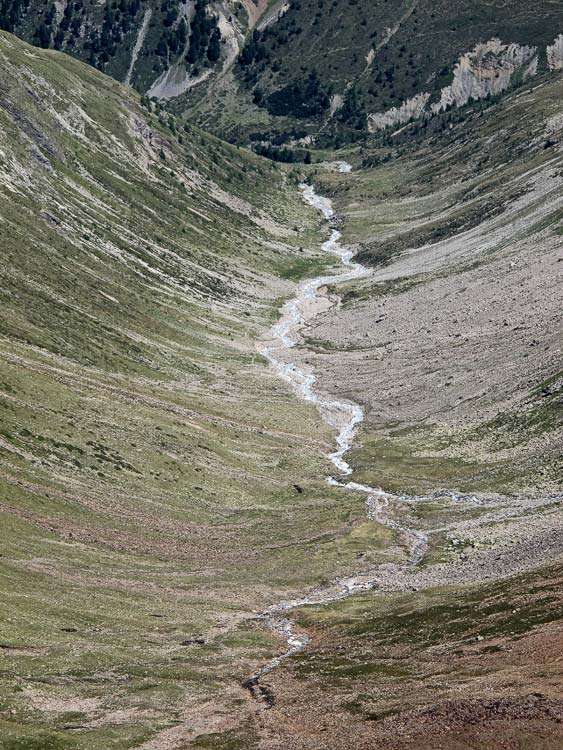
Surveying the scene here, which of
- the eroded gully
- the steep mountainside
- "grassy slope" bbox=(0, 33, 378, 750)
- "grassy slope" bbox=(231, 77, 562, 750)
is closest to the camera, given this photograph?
"grassy slope" bbox=(231, 77, 562, 750)

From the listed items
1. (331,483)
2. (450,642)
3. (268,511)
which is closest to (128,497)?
(268,511)

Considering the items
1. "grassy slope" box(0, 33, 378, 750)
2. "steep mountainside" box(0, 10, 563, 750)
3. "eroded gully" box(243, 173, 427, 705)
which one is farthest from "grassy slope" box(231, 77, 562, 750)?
"grassy slope" box(0, 33, 378, 750)

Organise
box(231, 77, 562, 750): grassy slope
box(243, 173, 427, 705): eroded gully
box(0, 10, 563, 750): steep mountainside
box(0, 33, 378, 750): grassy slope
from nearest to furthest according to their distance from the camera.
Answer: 1. box(231, 77, 562, 750): grassy slope
2. box(0, 10, 563, 750): steep mountainside
3. box(0, 33, 378, 750): grassy slope
4. box(243, 173, 427, 705): eroded gully

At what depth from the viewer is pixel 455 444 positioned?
13250 centimetres

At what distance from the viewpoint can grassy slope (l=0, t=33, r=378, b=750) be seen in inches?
2694

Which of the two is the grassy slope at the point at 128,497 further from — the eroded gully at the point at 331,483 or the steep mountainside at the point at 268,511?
the eroded gully at the point at 331,483

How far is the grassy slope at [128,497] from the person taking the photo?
68438mm

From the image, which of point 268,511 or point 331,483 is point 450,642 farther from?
point 331,483

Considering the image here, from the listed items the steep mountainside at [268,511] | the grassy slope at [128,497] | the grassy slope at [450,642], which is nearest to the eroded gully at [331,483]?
the steep mountainside at [268,511]

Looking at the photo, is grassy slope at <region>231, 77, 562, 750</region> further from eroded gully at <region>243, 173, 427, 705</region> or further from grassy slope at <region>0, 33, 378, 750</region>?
grassy slope at <region>0, 33, 378, 750</region>

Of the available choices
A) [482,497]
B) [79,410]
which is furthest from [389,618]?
[79,410]

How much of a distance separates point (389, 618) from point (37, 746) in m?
33.4

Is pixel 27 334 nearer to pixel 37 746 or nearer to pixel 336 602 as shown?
pixel 336 602

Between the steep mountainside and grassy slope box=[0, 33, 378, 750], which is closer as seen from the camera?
the steep mountainside
